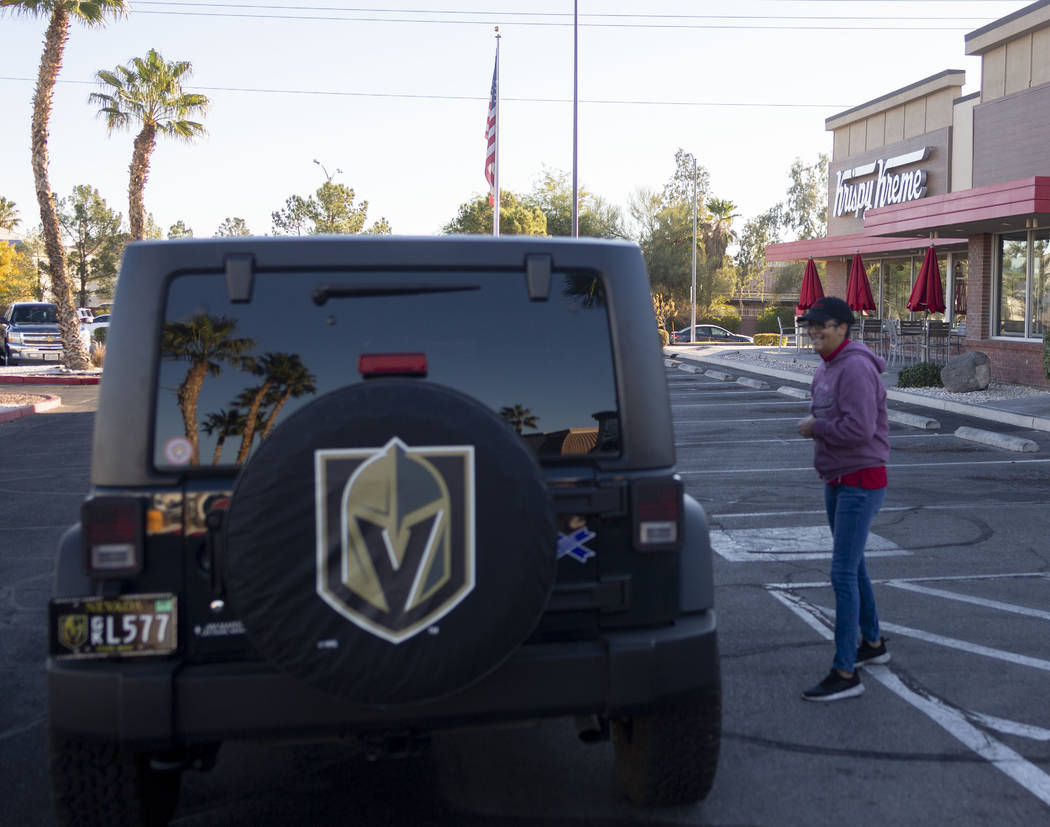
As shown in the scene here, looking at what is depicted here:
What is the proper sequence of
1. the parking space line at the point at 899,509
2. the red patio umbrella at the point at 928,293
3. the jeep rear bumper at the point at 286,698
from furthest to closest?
1. the red patio umbrella at the point at 928,293
2. the parking space line at the point at 899,509
3. the jeep rear bumper at the point at 286,698

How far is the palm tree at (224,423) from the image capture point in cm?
321

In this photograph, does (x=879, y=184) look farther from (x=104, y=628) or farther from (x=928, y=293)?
(x=104, y=628)

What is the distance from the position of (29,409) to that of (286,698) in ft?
63.2

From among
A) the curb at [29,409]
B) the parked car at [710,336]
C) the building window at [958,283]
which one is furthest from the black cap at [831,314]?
the parked car at [710,336]

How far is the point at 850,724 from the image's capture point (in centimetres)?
471

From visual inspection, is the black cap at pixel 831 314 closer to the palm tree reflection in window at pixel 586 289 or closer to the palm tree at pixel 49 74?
the palm tree reflection in window at pixel 586 289

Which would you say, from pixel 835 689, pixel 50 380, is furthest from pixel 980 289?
pixel 50 380

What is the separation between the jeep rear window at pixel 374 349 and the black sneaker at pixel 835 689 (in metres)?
2.17

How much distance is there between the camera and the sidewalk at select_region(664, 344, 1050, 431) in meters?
16.3

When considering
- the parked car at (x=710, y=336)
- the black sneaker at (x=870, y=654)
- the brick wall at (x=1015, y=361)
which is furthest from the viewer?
the parked car at (x=710, y=336)

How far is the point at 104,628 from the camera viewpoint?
3.09 m

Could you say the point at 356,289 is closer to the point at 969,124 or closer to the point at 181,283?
the point at 181,283

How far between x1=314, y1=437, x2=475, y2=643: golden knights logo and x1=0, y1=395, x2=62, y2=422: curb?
59.9 feet

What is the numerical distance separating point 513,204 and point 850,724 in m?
74.3
